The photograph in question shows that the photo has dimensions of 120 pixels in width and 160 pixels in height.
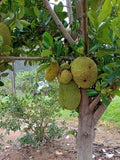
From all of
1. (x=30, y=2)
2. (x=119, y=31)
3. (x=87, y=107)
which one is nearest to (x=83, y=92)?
(x=87, y=107)

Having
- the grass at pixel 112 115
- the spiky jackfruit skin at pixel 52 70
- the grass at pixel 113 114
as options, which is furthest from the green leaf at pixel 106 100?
the grass at pixel 113 114

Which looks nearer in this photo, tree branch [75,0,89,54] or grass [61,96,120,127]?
tree branch [75,0,89,54]

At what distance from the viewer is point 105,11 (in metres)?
0.58

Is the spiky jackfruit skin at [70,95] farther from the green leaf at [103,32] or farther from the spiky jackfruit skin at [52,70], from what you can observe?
the green leaf at [103,32]

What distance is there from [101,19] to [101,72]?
20 centimetres

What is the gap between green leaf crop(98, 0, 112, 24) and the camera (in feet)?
1.87

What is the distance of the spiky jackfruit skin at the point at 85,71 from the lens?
2.13 ft

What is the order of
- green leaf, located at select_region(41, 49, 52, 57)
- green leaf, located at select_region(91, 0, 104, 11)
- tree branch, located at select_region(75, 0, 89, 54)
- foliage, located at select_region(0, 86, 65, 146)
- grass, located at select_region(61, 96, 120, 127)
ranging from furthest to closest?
1. grass, located at select_region(61, 96, 120, 127)
2. foliage, located at select_region(0, 86, 65, 146)
3. green leaf, located at select_region(91, 0, 104, 11)
4. green leaf, located at select_region(41, 49, 52, 57)
5. tree branch, located at select_region(75, 0, 89, 54)

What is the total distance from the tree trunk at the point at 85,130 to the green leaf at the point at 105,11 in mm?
271

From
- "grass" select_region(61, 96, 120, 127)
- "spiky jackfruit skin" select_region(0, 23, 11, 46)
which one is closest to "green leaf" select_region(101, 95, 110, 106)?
"spiky jackfruit skin" select_region(0, 23, 11, 46)

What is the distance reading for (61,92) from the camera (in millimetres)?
759

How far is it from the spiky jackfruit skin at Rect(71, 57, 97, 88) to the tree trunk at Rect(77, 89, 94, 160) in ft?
0.20

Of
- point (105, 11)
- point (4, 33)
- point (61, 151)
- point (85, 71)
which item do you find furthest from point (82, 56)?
point (61, 151)

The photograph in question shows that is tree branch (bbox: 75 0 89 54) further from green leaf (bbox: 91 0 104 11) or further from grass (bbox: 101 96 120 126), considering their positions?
grass (bbox: 101 96 120 126)
